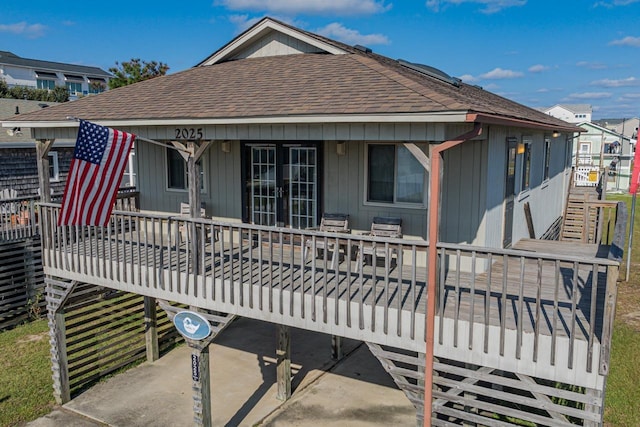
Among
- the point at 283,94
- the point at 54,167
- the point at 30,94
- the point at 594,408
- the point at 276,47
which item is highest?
the point at 30,94

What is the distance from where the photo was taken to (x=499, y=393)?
5355mm

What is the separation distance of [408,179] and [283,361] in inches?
156

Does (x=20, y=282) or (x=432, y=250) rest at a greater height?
(x=432, y=250)

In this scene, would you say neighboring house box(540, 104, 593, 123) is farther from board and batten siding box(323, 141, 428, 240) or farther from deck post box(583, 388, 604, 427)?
deck post box(583, 388, 604, 427)

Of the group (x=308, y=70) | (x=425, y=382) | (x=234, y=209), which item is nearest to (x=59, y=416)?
(x=234, y=209)

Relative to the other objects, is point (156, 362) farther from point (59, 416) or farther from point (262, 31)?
point (262, 31)

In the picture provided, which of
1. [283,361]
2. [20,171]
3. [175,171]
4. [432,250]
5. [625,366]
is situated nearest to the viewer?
[432,250]

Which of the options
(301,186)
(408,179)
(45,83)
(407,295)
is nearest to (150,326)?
(301,186)

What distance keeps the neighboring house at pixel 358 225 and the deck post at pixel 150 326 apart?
6.32 ft

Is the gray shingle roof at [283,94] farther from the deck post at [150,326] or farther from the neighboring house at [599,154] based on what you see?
the neighboring house at [599,154]

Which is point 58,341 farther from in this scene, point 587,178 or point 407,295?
point 587,178

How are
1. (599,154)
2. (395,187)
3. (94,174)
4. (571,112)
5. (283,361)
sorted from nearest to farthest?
(94,174) → (395,187) → (283,361) → (599,154) → (571,112)

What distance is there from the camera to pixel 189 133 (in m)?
7.64

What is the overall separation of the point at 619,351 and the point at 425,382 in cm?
740
